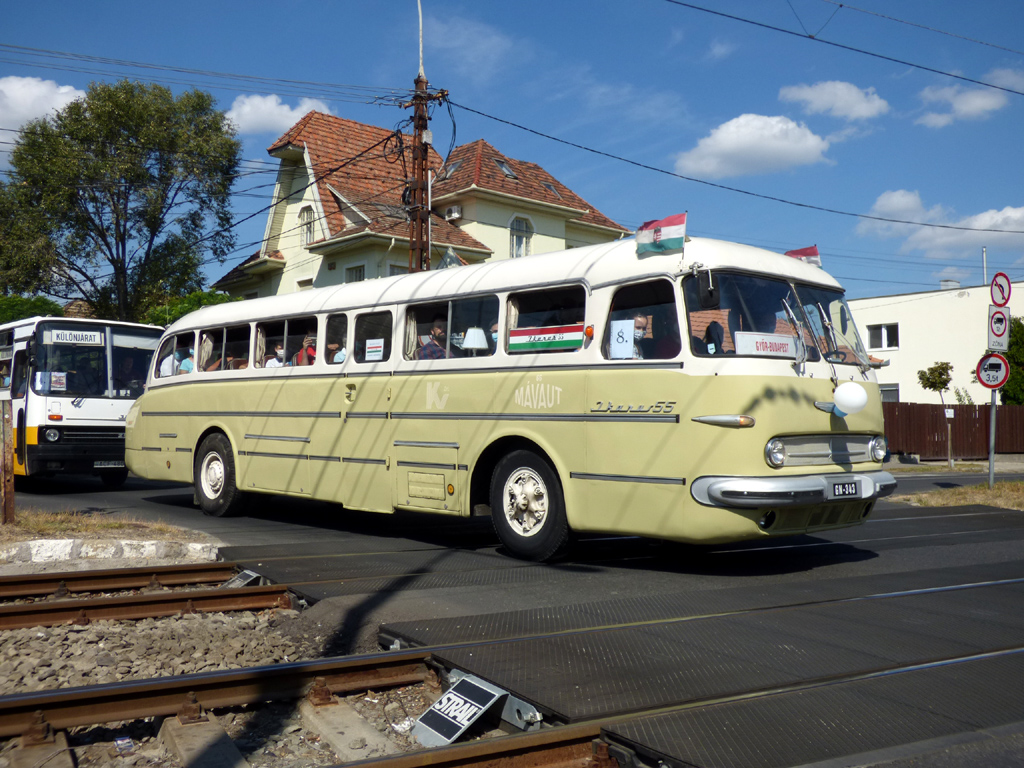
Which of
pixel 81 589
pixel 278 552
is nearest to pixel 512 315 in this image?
pixel 278 552

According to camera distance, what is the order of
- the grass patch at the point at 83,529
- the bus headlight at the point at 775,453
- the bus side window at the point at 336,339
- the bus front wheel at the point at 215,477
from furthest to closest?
the bus front wheel at the point at 215,477
the bus side window at the point at 336,339
the grass patch at the point at 83,529
the bus headlight at the point at 775,453

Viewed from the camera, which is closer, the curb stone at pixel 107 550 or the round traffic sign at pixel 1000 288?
the curb stone at pixel 107 550

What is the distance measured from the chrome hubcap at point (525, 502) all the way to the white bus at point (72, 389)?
1015 cm

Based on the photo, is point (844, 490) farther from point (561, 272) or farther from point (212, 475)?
point (212, 475)

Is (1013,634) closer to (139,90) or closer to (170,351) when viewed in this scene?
(170,351)

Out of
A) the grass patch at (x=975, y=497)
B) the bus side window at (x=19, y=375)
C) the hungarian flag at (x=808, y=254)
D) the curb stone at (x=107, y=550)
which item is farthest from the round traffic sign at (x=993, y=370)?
the bus side window at (x=19, y=375)

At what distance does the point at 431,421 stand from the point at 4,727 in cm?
567

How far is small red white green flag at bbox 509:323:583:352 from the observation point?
8148mm

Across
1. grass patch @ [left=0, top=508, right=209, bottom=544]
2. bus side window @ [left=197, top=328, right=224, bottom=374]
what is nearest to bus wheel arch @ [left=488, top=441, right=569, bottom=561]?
grass patch @ [left=0, top=508, right=209, bottom=544]

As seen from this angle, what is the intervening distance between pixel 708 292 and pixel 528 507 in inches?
99.7

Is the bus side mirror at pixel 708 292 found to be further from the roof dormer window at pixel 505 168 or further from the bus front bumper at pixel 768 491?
the roof dormer window at pixel 505 168

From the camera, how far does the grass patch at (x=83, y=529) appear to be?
374 inches

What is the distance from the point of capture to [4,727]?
12.7 ft

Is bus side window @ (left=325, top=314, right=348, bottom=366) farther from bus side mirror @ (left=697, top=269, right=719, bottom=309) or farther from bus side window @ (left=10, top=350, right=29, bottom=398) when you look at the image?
bus side window @ (left=10, top=350, right=29, bottom=398)
